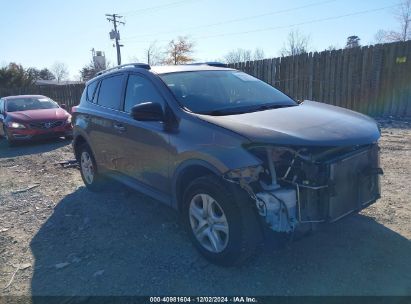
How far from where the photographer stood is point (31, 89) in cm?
2317

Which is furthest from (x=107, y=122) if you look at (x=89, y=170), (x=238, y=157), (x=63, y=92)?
(x=63, y=92)

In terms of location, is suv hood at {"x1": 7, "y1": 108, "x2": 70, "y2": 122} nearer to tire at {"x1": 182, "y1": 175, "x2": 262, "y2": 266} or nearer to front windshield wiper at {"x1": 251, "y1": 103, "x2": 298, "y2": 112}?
front windshield wiper at {"x1": 251, "y1": 103, "x2": 298, "y2": 112}

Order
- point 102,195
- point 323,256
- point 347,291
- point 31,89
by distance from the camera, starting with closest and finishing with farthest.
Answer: point 347,291 → point 323,256 → point 102,195 → point 31,89

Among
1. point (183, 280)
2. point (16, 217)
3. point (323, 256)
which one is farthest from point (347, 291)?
point (16, 217)

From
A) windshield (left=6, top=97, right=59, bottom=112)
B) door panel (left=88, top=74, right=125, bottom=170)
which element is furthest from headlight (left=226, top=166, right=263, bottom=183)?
windshield (left=6, top=97, right=59, bottom=112)

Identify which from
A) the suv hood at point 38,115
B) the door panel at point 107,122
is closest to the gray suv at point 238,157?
the door panel at point 107,122

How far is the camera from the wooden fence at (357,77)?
401 inches

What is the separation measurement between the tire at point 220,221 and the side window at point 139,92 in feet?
3.72

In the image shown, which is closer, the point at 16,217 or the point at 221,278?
the point at 221,278

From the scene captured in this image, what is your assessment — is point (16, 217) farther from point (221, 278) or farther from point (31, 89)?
point (31, 89)

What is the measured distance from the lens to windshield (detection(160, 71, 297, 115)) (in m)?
3.73

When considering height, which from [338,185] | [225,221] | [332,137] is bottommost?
[225,221]

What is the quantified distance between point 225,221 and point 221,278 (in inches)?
20.1

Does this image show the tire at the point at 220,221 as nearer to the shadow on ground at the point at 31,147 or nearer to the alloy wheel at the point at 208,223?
the alloy wheel at the point at 208,223
